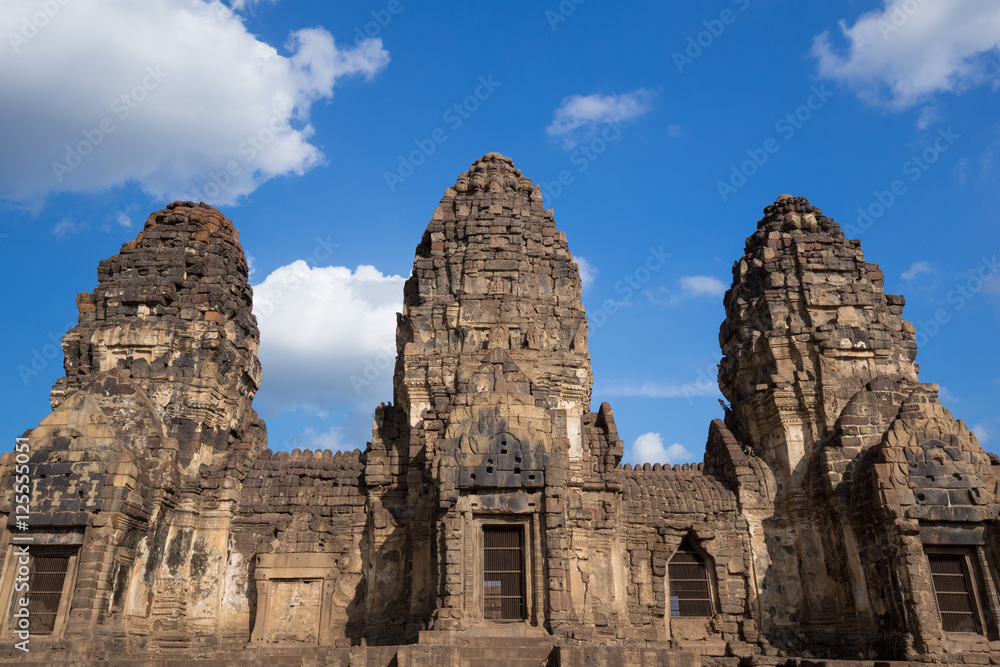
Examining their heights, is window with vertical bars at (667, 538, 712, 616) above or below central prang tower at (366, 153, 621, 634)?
below

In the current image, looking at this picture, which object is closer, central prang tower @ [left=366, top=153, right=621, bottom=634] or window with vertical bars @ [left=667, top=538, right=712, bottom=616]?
central prang tower @ [left=366, top=153, right=621, bottom=634]

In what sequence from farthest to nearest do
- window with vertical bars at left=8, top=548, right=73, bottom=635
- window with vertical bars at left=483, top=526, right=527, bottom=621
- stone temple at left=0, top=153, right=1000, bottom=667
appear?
window with vertical bars at left=8, top=548, right=73, bottom=635 < stone temple at left=0, top=153, right=1000, bottom=667 < window with vertical bars at left=483, top=526, right=527, bottom=621

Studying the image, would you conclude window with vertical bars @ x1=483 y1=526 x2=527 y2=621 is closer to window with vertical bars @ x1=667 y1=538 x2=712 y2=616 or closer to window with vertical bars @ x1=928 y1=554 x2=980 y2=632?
window with vertical bars @ x1=667 y1=538 x2=712 y2=616

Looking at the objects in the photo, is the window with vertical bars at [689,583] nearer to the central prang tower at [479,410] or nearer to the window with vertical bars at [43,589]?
the central prang tower at [479,410]

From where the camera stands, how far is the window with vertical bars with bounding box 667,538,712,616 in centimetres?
1798

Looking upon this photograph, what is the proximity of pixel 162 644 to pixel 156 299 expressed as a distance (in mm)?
8433

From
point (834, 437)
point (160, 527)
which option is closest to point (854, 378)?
point (834, 437)

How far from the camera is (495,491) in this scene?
47.0 feet

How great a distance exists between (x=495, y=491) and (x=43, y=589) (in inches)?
380

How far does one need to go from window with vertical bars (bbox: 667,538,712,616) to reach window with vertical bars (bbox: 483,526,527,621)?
5.85m

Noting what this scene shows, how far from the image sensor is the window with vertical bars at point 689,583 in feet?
59.0

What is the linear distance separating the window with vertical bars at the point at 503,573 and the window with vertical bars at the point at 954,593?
28.4 feet

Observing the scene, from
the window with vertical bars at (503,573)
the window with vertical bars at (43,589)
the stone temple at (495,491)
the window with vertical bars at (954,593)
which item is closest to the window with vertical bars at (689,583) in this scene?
the stone temple at (495,491)

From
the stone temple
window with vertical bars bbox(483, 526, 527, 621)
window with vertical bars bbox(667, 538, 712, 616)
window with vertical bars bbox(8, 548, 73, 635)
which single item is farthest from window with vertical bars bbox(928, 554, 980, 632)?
window with vertical bars bbox(8, 548, 73, 635)
